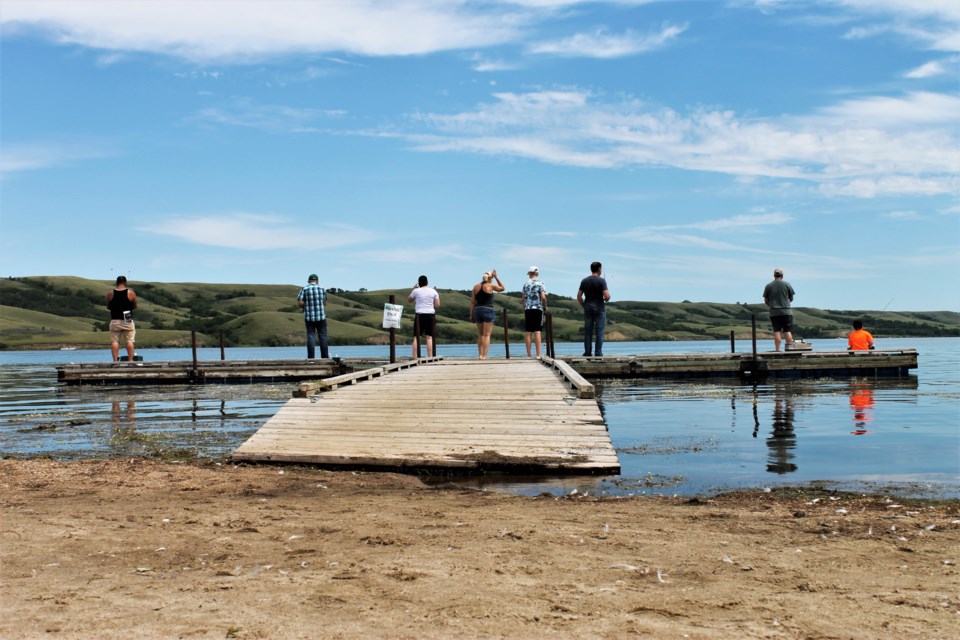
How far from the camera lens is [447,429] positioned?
1208cm

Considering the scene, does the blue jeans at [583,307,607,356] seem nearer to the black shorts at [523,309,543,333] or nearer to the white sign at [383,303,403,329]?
the black shorts at [523,309,543,333]

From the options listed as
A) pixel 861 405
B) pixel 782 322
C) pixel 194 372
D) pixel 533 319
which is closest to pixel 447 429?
pixel 533 319

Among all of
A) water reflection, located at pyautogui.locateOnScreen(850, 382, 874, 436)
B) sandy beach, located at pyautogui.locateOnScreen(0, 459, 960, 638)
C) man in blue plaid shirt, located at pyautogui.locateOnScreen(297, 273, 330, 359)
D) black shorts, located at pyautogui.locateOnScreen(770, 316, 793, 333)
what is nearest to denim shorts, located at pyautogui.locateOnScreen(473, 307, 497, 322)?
man in blue plaid shirt, located at pyautogui.locateOnScreen(297, 273, 330, 359)

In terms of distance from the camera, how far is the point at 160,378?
2966 centimetres

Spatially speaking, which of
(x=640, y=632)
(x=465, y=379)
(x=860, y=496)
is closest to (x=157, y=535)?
(x=640, y=632)

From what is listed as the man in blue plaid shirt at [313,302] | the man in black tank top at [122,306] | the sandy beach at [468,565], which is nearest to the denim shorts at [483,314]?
the man in blue plaid shirt at [313,302]

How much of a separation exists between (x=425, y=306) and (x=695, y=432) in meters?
9.24

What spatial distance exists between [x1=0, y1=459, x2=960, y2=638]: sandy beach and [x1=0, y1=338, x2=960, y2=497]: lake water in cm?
135

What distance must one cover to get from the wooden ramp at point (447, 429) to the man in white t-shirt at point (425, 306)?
596 centimetres

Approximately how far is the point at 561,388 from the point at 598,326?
10.8 metres

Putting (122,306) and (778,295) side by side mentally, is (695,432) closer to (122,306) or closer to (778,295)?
(778,295)

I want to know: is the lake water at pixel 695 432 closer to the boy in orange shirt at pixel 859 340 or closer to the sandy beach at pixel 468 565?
the sandy beach at pixel 468 565

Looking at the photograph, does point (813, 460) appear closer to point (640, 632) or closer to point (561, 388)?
point (561, 388)

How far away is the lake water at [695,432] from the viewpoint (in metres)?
9.98
